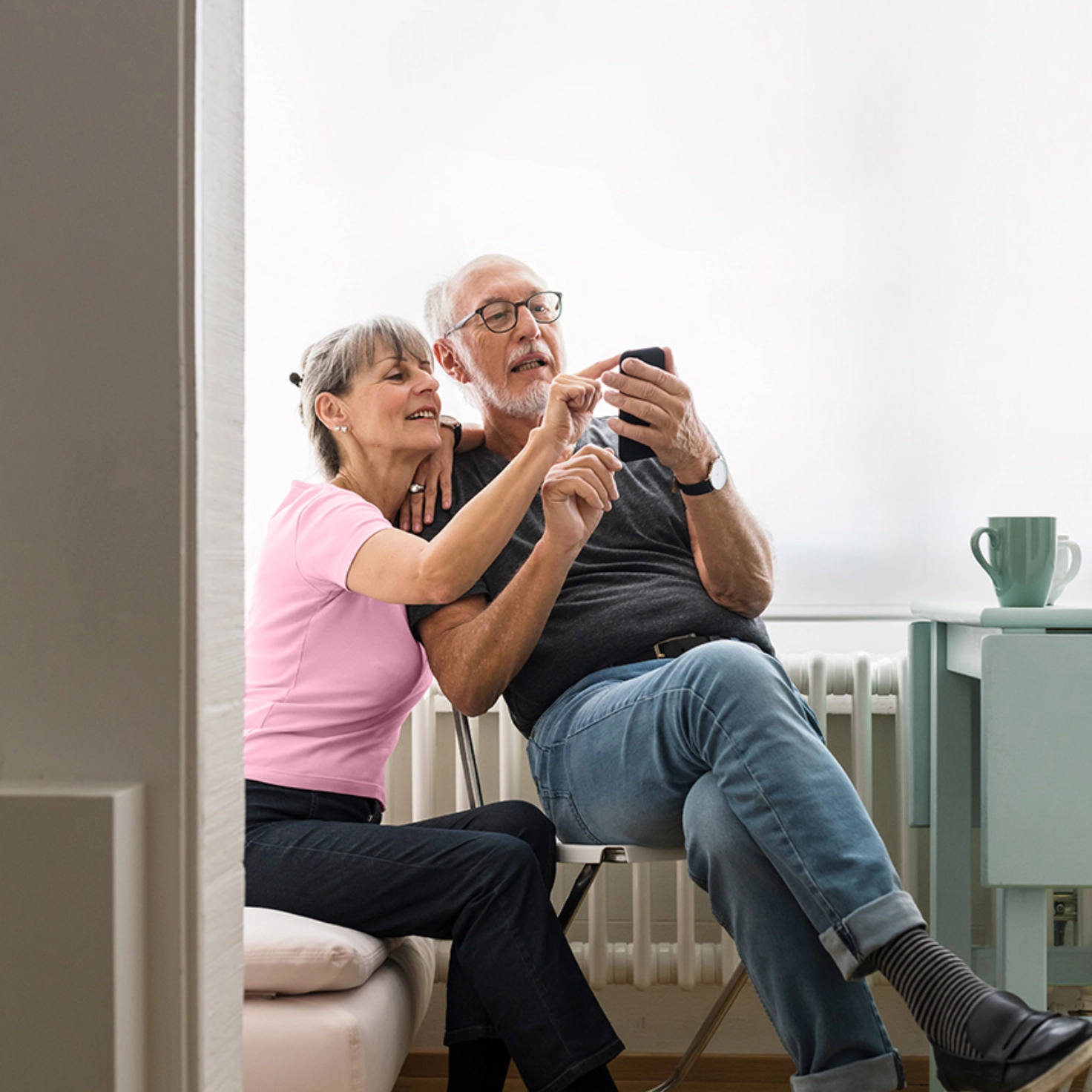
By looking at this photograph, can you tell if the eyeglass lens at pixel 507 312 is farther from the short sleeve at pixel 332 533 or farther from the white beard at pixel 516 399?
the short sleeve at pixel 332 533

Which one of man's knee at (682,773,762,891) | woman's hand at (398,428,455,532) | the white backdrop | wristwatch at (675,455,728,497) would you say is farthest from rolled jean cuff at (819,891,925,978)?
the white backdrop

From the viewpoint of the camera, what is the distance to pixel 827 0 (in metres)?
2.09

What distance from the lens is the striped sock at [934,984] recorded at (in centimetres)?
100

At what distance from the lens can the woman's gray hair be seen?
61.4 inches

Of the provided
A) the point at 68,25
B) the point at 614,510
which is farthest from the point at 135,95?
the point at 614,510

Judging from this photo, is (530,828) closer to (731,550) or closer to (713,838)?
(713,838)

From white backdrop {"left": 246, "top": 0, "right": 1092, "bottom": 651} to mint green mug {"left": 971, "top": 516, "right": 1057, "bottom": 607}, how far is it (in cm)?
54

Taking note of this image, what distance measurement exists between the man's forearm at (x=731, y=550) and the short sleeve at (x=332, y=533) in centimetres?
46

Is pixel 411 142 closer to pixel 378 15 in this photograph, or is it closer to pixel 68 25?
pixel 378 15

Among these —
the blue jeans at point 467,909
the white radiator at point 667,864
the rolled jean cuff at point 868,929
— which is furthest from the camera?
the white radiator at point 667,864

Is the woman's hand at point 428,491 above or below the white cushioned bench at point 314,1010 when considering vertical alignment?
above

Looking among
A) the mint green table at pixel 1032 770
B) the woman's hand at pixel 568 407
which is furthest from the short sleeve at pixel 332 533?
the mint green table at pixel 1032 770

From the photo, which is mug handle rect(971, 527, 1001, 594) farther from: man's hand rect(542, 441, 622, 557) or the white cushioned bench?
the white cushioned bench

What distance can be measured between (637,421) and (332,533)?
45 cm
